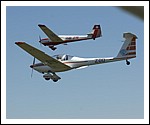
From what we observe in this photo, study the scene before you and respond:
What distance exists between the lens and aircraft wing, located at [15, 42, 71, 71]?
11.3 metres

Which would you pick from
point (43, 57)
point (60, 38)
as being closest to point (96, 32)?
point (60, 38)

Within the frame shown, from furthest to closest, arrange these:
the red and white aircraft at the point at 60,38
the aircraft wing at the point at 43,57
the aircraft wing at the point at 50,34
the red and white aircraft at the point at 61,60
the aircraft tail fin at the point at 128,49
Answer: the aircraft wing at the point at 50,34, the red and white aircraft at the point at 60,38, the aircraft tail fin at the point at 128,49, the aircraft wing at the point at 43,57, the red and white aircraft at the point at 61,60

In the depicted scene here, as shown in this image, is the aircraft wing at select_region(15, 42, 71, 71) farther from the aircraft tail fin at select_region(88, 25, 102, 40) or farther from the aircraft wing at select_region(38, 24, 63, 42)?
the aircraft tail fin at select_region(88, 25, 102, 40)

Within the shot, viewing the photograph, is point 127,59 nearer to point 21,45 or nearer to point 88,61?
point 88,61

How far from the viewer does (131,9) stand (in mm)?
441

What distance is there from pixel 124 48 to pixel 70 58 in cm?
201

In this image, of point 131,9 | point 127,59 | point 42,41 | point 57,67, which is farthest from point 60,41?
point 131,9

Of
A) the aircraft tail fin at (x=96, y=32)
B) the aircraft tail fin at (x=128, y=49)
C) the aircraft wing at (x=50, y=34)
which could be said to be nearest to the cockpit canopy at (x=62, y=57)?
the aircraft wing at (x=50, y=34)

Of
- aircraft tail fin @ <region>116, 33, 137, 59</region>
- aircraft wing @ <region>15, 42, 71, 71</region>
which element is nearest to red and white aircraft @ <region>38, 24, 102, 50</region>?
aircraft wing @ <region>15, 42, 71, 71</region>

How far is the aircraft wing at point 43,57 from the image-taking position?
445 inches

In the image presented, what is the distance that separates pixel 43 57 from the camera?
12.1 meters

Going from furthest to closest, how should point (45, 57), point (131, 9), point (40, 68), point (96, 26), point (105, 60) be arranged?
point (96, 26), point (45, 57), point (40, 68), point (105, 60), point (131, 9)

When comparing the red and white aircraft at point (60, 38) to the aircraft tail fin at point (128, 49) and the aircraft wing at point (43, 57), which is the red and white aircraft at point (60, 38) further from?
the aircraft tail fin at point (128, 49)

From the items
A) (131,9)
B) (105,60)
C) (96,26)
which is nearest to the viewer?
(131,9)
